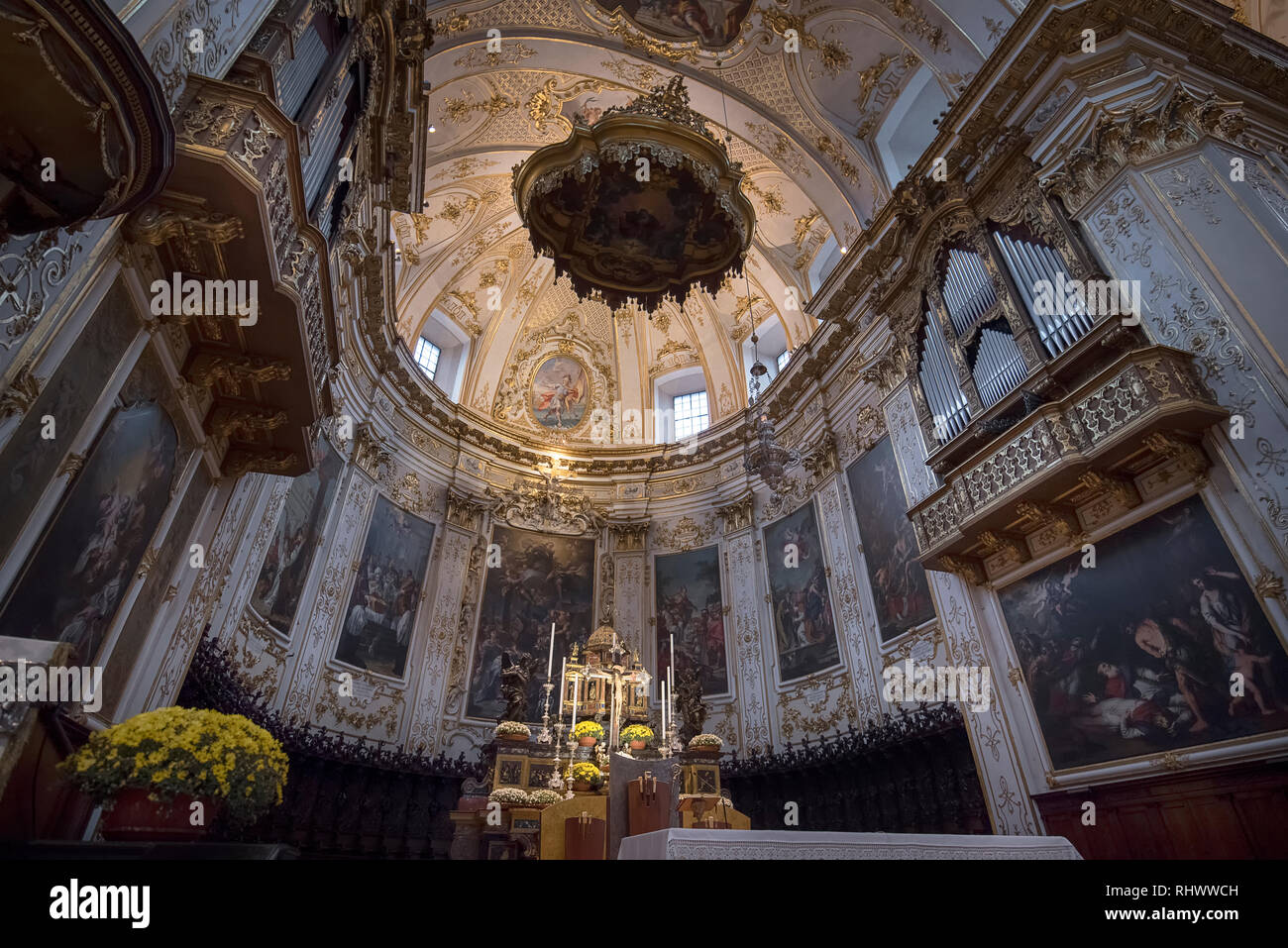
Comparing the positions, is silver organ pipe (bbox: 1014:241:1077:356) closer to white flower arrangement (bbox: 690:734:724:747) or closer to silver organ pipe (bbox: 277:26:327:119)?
white flower arrangement (bbox: 690:734:724:747)

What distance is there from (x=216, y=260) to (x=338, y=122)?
2808 mm

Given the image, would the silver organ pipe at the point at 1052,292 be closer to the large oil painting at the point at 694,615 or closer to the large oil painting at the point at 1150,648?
the large oil painting at the point at 1150,648

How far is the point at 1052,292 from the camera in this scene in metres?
8.20

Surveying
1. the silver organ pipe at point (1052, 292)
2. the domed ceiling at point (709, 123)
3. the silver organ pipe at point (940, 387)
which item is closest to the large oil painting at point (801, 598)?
the silver organ pipe at point (940, 387)

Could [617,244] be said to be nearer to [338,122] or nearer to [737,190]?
[737,190]

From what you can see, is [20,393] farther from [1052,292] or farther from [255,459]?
[1052,292]

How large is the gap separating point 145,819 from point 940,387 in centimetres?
1036

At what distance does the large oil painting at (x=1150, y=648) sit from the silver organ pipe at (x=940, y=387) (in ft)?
7.93

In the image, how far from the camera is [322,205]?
7.09 metres

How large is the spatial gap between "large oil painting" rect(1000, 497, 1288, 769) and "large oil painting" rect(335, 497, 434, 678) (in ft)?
38.5

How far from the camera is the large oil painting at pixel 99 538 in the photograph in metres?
4.88

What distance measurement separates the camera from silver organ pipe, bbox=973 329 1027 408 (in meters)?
8.46
